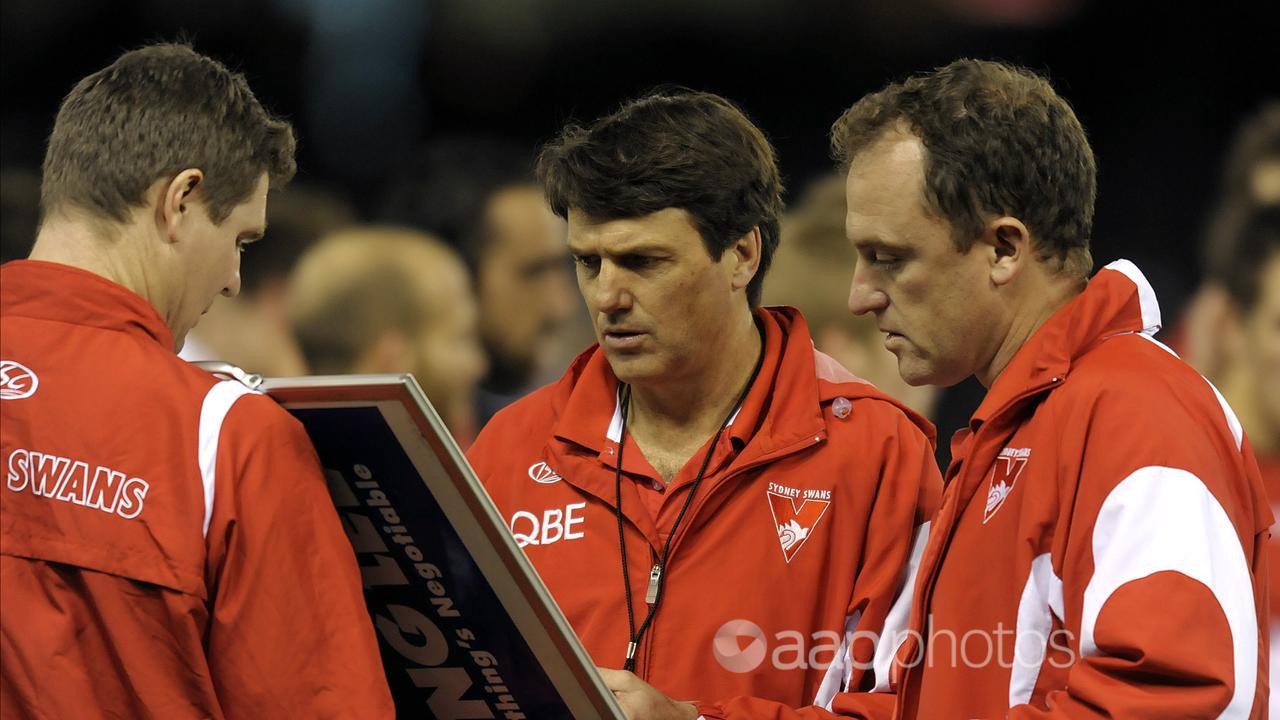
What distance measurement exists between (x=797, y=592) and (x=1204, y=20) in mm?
2925

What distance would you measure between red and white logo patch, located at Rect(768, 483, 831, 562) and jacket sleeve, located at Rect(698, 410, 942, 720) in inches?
3.2

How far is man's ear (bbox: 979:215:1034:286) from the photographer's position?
1.78 meters

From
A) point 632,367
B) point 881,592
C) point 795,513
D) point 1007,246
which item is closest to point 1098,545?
point 1007,246

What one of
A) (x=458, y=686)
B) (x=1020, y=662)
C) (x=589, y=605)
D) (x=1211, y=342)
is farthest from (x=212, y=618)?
(x=1211, y=342)

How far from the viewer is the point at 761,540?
2.11 m

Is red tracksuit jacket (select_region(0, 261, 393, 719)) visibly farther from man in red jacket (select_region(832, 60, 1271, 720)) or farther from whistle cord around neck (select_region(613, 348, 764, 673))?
man in red jacket (select_region(832, 60, 1271, 720))

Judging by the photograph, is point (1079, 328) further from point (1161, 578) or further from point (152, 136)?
point (152, 136)

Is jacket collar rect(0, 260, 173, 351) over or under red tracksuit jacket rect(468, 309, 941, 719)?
over

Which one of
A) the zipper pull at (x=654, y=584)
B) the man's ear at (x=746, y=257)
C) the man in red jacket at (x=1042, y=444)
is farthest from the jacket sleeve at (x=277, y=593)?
the man's ear at (x=746, y=257)

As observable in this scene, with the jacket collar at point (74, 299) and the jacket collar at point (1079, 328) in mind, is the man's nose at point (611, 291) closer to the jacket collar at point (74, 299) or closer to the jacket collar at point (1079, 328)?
the jacket collar at point (1079, 328)

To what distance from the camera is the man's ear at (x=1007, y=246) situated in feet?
5.82

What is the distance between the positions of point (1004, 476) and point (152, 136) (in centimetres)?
107

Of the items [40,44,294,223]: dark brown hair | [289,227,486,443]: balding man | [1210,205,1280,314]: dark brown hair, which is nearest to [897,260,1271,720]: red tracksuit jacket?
[40,44,294,223]: dark brown hair

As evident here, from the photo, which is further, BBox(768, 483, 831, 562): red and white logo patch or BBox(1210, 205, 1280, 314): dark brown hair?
BBox(1210, 205, 1280, 314): dark brown hair
